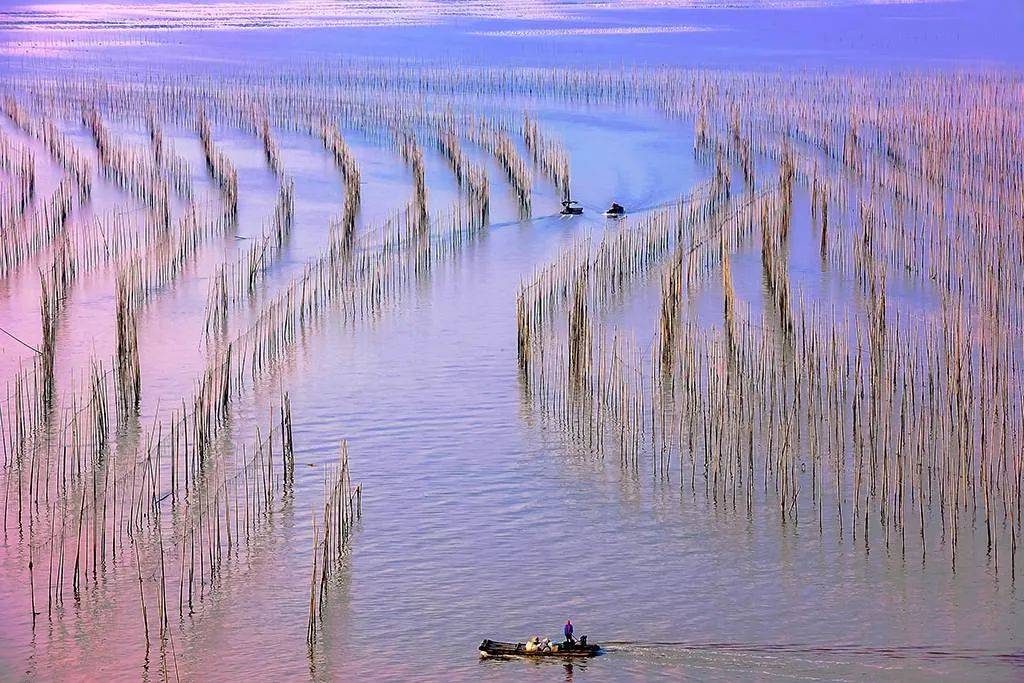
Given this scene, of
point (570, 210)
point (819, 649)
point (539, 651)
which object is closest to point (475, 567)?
point (539, 651)

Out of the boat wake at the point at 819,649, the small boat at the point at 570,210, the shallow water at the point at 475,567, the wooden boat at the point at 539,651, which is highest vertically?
the small boat at the point at 570,210

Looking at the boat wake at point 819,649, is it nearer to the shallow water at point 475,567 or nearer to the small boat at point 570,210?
the shallow water at point 475,567

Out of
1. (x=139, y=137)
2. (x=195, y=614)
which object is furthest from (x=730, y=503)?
(x=139, y=137)

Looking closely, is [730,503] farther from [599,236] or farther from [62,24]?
[62,24]

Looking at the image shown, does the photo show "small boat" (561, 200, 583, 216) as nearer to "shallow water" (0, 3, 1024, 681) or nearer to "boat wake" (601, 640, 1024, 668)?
"shallow water" (0, 3, 1024, 681)

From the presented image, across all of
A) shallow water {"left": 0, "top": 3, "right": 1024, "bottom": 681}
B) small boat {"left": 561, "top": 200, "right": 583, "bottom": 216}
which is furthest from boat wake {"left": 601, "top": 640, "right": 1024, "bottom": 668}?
small boat {"left": 561, "top": 200, "right": 583, "bottom": 216}

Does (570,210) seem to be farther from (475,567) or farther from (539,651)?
(539,651)

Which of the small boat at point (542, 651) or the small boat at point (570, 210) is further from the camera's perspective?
the small boat at point (570, 210)

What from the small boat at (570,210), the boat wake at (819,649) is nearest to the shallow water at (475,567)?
the boat wake at (819,649)
